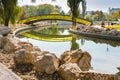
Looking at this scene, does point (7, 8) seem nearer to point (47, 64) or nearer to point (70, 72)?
point (47, 64)

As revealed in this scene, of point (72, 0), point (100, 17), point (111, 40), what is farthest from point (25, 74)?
point (100, 17)

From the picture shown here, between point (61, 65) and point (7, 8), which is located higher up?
point (7, 8)

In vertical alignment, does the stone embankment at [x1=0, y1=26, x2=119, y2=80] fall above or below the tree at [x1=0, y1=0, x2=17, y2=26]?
below

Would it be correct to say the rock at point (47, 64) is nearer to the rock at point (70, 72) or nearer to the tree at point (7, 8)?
the rock at point (70, 72)

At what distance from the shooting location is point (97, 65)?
44.5 feet

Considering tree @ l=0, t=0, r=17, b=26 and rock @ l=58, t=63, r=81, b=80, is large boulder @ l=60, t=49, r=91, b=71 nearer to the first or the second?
rock @ l=58, t=63, r=81, b=80

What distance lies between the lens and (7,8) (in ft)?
81.6

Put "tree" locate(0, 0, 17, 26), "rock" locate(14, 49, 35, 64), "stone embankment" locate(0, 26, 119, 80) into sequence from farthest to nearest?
"tree" locate(0, 0, 17, 26)
"rock" locate(14, 49, 35, 64)
"stone embankment" locate(0, 26, 119, 80)

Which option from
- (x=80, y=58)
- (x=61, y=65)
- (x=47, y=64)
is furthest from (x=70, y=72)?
(x=80, y=58)

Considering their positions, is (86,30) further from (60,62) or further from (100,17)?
(100,17)

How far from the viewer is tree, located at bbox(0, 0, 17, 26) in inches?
973

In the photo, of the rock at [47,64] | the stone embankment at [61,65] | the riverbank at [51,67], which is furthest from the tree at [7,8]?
the rock at [47,64]

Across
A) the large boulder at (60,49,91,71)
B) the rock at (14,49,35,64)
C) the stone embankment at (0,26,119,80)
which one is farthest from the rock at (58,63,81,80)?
the rock at (14,49,35,64)

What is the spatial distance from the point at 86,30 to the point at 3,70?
25932 millimetres
